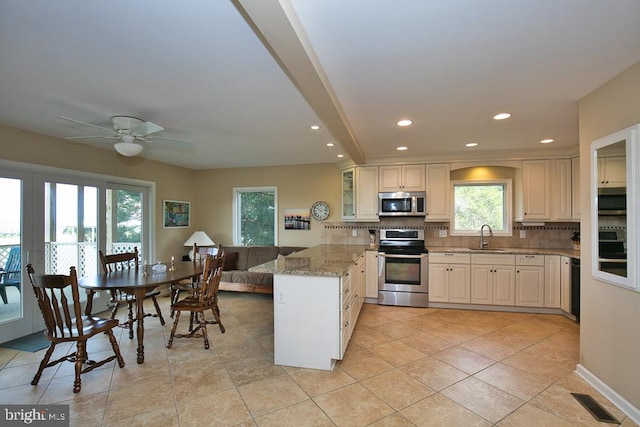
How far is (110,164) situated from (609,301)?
575cm

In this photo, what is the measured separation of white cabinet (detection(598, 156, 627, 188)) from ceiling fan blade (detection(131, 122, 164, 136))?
11.8 feet

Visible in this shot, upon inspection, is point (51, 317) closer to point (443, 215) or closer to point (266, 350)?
point (266, 350)

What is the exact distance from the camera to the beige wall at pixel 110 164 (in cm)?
328

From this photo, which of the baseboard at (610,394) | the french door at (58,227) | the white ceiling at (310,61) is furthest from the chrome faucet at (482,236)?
the french door at (58,227)

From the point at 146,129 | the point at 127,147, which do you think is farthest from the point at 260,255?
the point at 146,129

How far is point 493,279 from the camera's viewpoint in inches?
167

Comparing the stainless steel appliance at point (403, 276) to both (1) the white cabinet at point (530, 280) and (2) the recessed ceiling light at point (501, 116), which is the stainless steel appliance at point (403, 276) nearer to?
(1) the white cabinet at point (530, 280)

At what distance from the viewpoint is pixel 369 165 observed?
16.1ft

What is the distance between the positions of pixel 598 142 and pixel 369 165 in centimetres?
294

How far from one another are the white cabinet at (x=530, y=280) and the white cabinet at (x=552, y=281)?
5cm

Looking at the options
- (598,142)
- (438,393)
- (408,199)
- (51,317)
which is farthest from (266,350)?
(598,142)

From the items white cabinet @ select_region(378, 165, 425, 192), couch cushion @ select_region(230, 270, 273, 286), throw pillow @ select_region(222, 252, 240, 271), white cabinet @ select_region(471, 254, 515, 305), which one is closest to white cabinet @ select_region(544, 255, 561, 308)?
white cabinet @ select_region(471, 254, 515, 305)

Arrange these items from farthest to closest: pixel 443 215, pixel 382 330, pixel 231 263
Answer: pixel 231 263 → pixel 443 215 → pixel 382 330

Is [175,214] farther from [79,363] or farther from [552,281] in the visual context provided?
[552,281]
